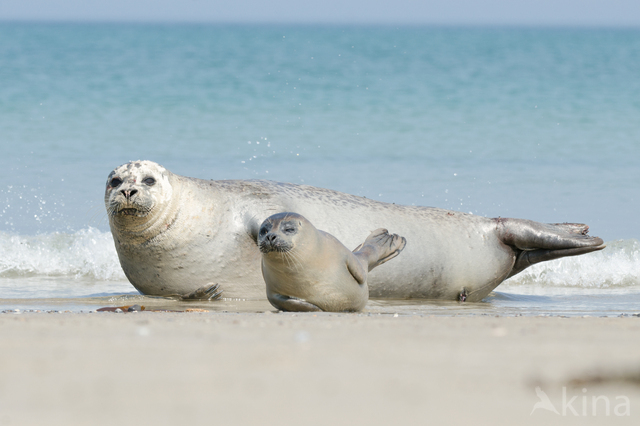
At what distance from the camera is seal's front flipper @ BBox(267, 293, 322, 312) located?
16.5ft

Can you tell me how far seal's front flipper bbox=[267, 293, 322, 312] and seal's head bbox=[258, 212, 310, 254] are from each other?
0.36 metres

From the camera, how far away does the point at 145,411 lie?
1769mm

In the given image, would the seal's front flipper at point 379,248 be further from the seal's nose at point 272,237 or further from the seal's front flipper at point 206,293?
the seal's front flipper at point 206,293

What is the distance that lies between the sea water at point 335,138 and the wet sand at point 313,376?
298cm

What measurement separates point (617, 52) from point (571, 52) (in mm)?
1807

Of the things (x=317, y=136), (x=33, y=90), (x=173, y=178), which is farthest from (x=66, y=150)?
(x=173, y=178)

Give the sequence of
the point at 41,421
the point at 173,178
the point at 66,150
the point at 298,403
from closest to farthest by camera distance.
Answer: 1. the point at 41,421
2. the point at 298,403
3. the point at 173,178
4. the point at 66,150

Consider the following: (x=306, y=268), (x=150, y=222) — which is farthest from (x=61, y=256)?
(x=306, y=268)

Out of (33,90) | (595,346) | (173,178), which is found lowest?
(595,346)

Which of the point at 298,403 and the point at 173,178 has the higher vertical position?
the point at 173,178

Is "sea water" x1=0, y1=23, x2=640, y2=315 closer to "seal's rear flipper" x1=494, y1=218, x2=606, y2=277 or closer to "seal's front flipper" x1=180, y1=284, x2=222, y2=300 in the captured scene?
"seal's front flipper" x1=180, y1=284, x2=222, y2=300

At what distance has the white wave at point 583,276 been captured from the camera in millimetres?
8438

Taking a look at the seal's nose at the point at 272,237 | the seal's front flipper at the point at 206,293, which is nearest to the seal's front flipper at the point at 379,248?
the seal's nose at the point at 272,237

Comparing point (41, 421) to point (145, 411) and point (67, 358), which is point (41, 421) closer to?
point (145, 411)
